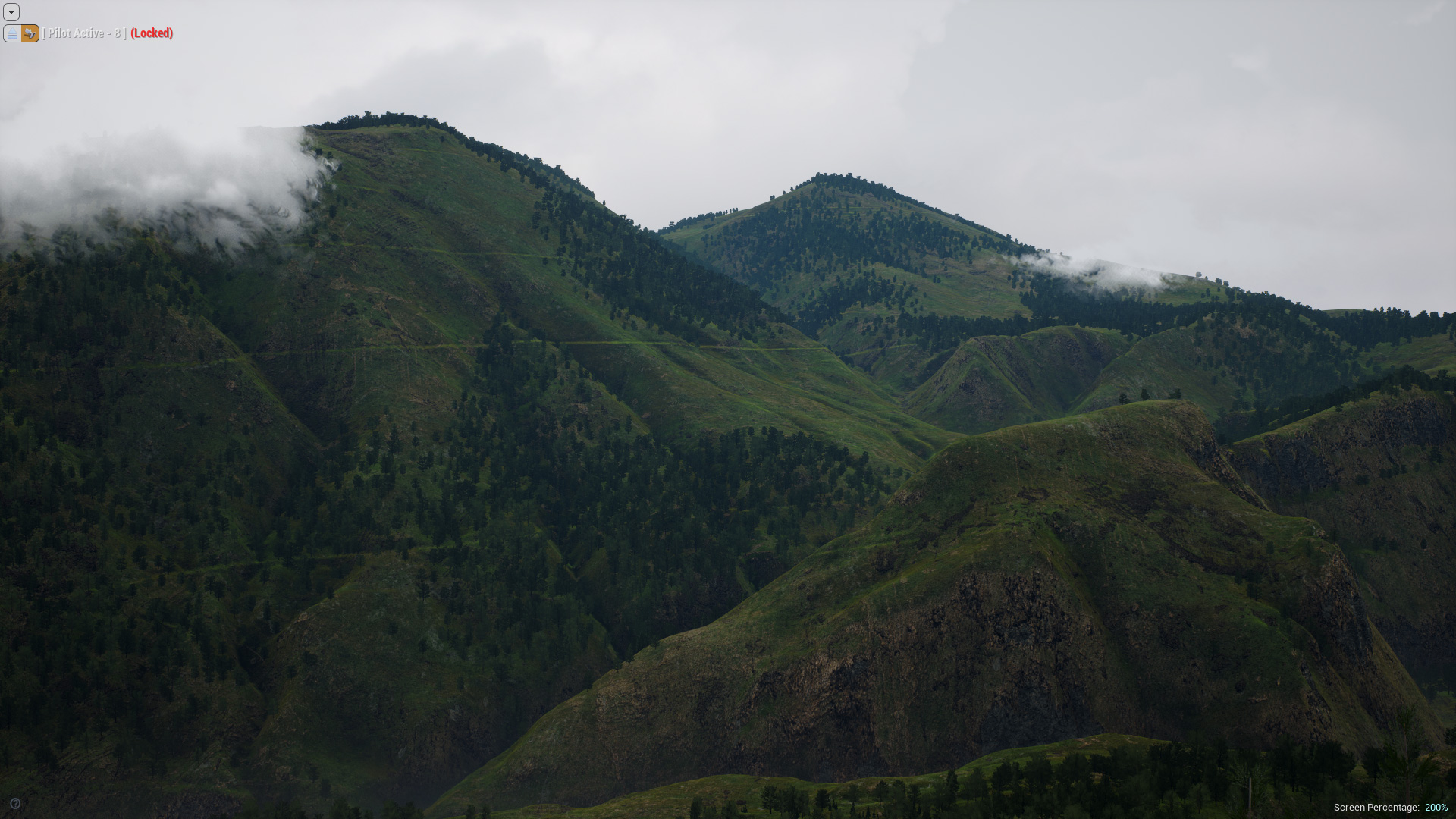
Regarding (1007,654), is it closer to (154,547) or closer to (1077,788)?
(1077,788)

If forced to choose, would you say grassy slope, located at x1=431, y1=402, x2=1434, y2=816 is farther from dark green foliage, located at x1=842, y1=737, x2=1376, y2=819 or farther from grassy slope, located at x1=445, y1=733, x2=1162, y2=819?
dark green foliage, located at x1=842, y1=737, x2=1376, y2=819

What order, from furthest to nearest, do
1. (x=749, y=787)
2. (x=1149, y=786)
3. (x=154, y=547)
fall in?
(x=154, y=547), (x=749, y=787), (x=1149, y=786)

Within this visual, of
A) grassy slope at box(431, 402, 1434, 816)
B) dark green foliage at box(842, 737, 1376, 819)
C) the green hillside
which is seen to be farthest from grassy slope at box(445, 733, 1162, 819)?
grassy slope at box(431, 402, 1434, 816)

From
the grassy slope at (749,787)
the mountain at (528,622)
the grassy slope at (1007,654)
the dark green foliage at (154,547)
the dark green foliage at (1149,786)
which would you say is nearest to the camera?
the dark green foliage at (1149,786)

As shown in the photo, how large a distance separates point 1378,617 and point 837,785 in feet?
435

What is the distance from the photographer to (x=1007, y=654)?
147 m

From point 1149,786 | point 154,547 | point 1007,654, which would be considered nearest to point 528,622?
point 154,547

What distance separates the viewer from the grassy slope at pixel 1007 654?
14100 cm

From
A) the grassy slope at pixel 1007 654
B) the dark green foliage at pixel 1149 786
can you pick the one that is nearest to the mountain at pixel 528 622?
the grassy slope at pixel 1007 654

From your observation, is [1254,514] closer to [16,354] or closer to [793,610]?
[793,610]

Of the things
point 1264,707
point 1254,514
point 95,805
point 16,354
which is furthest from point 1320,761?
point 16,354

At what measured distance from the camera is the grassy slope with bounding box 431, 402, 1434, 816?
14100 cm

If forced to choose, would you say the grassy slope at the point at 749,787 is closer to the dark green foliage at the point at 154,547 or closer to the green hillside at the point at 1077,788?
the green hillside at the point at 1077,788

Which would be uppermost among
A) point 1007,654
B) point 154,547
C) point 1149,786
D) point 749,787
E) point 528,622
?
point 154,547
